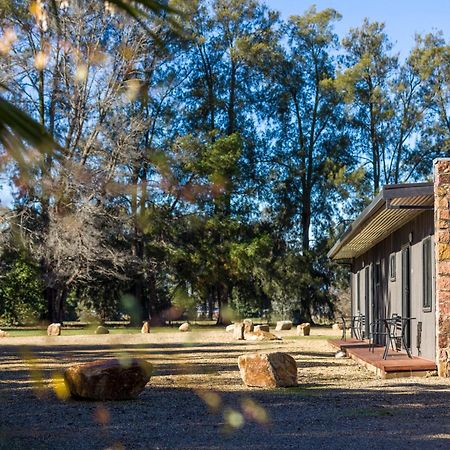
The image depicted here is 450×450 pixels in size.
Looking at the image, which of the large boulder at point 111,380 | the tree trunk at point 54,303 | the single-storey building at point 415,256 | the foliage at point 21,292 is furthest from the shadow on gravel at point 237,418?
the tree trunk at point 54,303

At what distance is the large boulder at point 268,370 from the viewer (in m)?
9.52

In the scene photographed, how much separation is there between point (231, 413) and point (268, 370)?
2186 millimetres

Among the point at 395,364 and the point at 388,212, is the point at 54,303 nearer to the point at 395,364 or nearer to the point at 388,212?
the point at 388,212

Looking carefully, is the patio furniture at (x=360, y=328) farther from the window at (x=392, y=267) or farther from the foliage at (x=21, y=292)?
the foliage at (x=21, y=292)

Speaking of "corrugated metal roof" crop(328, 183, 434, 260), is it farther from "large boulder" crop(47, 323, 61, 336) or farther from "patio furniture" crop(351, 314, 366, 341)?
"large boulder" crop(47, 323, 61, 336)

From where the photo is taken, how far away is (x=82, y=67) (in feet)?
92.8

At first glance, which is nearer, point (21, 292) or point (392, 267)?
point (392, 267)

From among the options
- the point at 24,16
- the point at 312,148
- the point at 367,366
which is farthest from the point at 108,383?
the point at 312,148

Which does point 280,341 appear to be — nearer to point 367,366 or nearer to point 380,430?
point 367,366

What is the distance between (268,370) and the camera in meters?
9.52

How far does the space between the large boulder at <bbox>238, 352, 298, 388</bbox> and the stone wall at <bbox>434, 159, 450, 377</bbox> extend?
200 centimetres

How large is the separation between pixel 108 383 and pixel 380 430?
10.2 ft

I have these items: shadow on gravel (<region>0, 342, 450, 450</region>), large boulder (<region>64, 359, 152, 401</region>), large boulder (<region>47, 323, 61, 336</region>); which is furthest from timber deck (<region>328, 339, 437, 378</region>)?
large boulder (<region>47, 323, 61, 336</region>)

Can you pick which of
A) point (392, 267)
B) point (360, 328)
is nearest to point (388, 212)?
point (392, 267)
